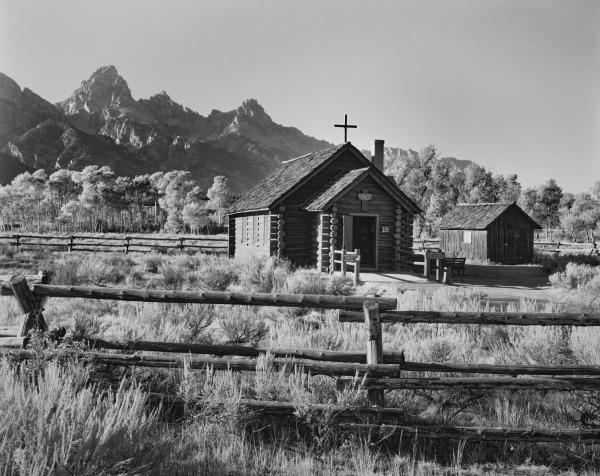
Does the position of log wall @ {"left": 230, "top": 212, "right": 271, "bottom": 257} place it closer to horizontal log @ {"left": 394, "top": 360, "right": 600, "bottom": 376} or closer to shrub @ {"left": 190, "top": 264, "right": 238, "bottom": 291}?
shrub @ {"left": 190, "top": 264, "right": 238, "bottom": 291}

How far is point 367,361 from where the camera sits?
485 cm

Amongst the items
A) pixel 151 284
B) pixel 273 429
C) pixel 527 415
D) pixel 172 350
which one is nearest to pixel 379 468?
pixel 273 429

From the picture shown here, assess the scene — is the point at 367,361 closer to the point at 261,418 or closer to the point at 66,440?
the point at 261,418

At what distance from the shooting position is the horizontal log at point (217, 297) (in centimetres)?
498

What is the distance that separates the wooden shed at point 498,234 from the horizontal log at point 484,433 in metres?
28.0

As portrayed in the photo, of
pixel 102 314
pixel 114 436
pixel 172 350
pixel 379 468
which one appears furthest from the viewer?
pixel 102 314

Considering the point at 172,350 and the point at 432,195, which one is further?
the point at 432,195

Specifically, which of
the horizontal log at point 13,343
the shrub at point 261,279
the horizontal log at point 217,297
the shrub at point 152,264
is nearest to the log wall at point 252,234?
the shrub at point 152,264

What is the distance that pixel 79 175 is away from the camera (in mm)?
105312

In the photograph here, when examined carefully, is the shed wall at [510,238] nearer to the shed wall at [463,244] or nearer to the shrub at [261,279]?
the shed wall at [463,244]

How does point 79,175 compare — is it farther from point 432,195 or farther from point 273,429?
point 273,429

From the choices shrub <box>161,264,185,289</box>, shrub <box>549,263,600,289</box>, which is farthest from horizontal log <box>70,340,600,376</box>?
shrub <box>549,263,600,289</box>

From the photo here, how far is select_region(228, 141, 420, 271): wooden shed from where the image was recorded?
19.7 meters

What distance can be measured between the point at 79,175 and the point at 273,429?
11599cm
